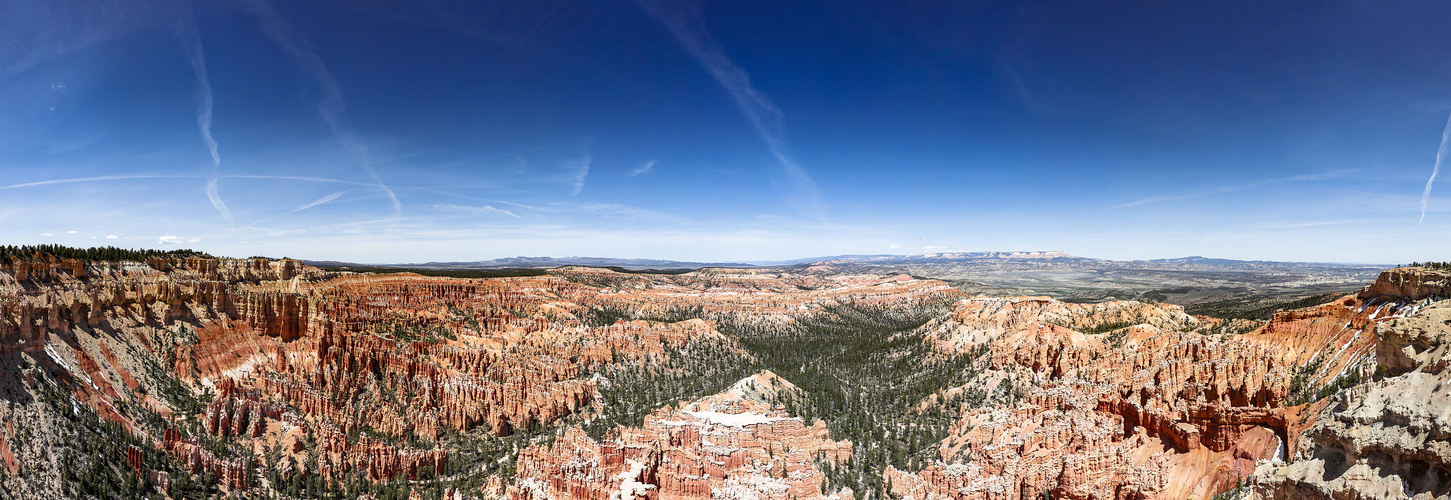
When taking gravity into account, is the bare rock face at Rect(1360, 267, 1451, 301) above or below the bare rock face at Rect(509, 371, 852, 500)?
above

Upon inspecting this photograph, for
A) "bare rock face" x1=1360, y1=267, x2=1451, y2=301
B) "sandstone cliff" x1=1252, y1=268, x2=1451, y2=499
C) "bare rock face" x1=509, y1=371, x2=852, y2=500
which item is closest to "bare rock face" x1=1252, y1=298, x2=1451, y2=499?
"sandstone cliff" x1=1252, y1=268, x2=1451, y2=499

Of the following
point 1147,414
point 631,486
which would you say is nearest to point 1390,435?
point 1147,414

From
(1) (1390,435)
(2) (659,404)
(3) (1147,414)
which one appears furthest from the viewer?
(2) (659,404)

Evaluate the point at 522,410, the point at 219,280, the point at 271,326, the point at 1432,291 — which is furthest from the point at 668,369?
the point at 1432,291

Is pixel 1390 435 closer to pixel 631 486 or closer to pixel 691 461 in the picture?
pixel 691 461

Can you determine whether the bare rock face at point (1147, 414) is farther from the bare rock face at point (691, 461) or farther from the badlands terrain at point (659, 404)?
the bare rock face at point (691, 461)

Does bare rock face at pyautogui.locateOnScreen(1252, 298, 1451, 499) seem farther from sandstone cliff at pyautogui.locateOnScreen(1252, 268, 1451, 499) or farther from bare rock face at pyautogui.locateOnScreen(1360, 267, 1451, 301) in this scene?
bare rock face at pyautogui.locateOnScreen(1360, 267, 1451, 301)
